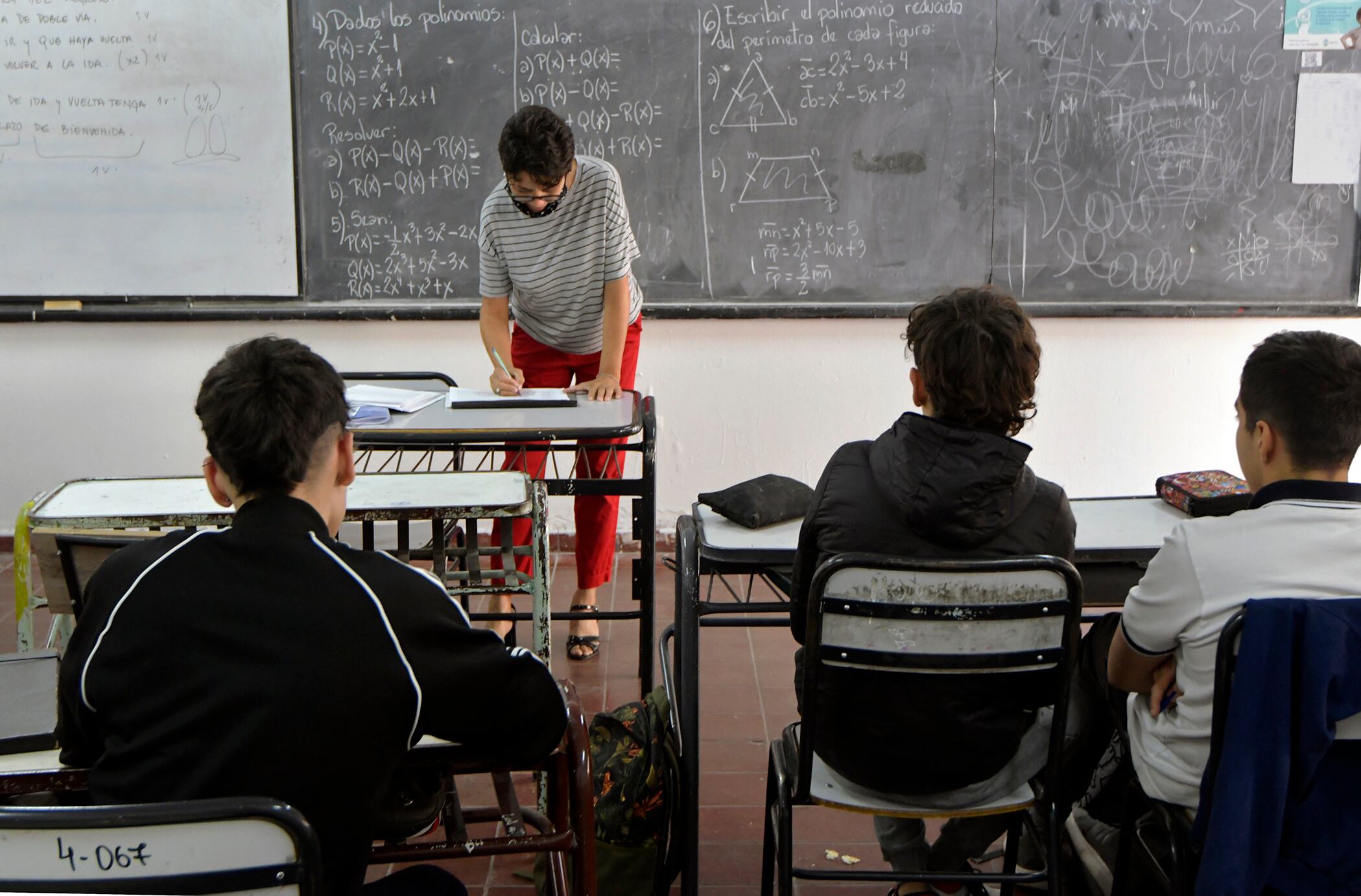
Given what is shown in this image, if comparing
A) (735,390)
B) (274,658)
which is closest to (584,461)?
(735,390)

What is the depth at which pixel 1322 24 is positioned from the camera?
12.6ft

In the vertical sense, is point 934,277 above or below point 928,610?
above

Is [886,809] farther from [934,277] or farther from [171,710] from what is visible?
[934,277]

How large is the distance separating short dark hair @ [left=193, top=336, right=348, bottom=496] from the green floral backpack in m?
0.95

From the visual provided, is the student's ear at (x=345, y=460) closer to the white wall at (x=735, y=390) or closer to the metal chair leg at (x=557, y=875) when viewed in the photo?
the metal chair leg at (x=557, y=875)

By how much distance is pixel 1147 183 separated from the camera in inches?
156

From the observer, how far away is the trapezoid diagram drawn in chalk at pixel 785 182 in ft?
12.8

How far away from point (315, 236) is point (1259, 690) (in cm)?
338

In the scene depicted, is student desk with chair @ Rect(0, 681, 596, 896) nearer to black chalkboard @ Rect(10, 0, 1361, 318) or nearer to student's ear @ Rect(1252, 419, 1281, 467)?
student's ear @ Rect(1252, 419, 1281, 467)

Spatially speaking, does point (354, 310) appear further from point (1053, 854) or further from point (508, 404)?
point (1053, 854)

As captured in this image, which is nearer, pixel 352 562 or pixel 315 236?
pixel 352 562

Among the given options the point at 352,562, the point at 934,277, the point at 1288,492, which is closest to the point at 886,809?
the point at 1288,492

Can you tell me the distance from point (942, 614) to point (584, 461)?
174cm

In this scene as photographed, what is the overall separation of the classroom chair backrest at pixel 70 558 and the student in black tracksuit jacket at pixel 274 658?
0.56m
